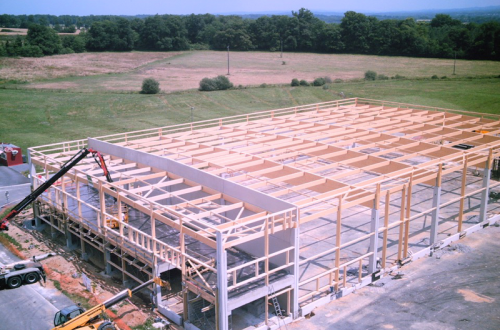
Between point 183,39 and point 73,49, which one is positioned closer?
point 73,49

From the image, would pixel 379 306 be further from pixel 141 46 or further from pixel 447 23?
pixel 447 23

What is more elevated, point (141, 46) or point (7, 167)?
point (141, 46)

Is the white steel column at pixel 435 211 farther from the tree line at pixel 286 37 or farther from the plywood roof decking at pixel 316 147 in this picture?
the tree line at pixel 286 37

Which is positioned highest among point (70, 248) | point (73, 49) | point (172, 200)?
point (73, 49)

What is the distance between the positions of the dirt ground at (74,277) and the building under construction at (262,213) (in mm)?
718

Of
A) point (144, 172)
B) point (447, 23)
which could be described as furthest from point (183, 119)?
point (447, 23)

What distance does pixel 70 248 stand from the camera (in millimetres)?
26891

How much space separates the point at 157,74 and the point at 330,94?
121 ft

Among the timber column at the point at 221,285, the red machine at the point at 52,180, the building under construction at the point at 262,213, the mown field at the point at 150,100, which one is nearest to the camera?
the timber column at the point at 221,285

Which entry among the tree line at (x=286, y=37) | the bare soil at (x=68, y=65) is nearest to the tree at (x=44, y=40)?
the tree line at (x=286, y=37)

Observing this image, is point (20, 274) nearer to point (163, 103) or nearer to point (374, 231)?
point (374, 231)

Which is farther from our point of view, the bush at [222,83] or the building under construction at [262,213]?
the bush at [222,83]

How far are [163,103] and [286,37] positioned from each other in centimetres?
7380

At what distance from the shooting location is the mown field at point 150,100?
Result: 58750 mm
